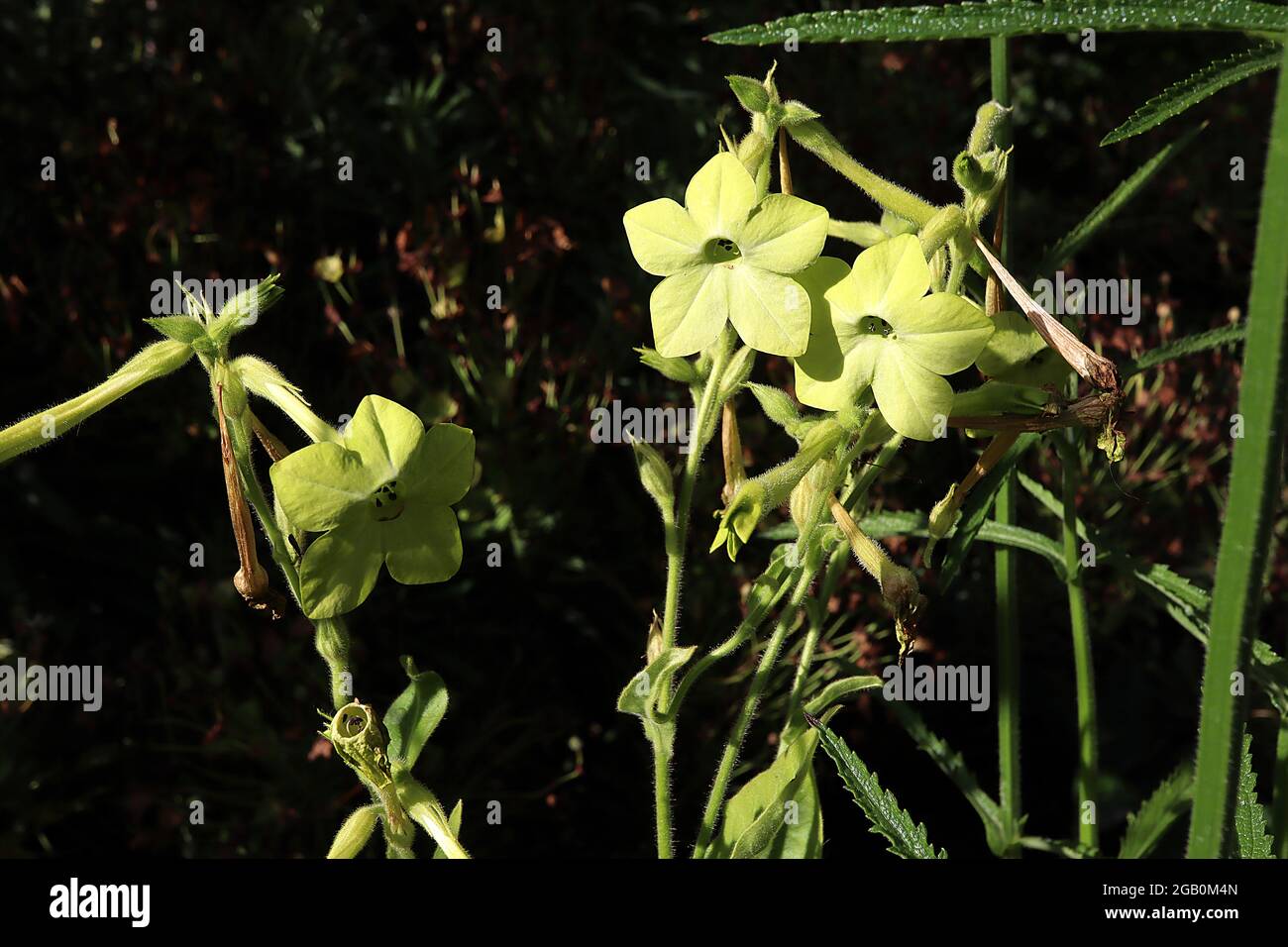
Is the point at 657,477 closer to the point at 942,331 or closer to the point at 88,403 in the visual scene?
the point at 942,331

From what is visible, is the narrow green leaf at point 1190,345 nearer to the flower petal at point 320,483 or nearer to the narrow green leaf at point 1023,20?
the narrow green leaf at point 1023,20

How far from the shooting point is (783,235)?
71 centimetres

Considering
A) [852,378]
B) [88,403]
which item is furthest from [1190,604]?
[88,403]

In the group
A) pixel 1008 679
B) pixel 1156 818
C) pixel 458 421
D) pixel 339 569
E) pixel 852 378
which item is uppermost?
pixel 458 421

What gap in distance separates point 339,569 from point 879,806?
37 cm

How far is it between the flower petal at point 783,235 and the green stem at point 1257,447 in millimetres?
295

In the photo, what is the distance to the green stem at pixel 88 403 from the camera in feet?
2.36

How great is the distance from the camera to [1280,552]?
1.94 metres

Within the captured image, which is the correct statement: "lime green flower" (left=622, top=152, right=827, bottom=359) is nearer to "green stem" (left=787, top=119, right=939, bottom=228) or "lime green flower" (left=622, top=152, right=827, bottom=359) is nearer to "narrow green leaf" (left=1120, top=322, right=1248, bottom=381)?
"green stem" (left=787, top=119, right=939, bottom=228)

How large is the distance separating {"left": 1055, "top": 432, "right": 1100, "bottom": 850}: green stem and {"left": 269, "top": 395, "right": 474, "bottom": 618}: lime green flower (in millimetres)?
515

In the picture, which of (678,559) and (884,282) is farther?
(678,559)
